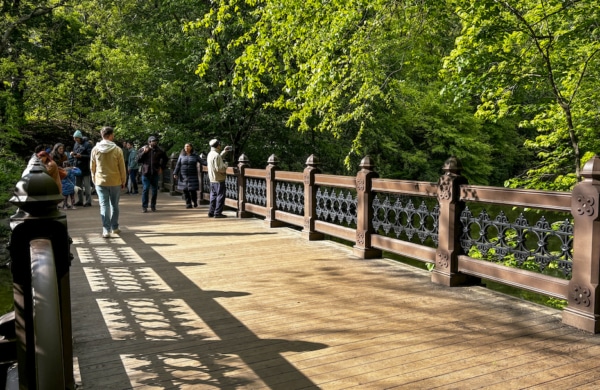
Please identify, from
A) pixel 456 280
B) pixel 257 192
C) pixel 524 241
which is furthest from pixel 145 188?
pixel 524 241

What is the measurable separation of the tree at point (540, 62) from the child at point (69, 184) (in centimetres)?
991

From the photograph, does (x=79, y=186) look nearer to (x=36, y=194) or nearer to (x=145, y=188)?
(x=145, y=188)

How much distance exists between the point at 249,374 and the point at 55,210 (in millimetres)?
2051

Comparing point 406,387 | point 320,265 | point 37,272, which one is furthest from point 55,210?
point 320,265

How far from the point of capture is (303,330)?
4848 millimetres

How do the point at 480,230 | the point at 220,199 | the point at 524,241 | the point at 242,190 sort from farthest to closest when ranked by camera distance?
1. the point at 242,190
2. the point at 220,199
3. the point at 480,230
4. the point at 524,241

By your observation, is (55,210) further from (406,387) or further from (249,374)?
(406,387)

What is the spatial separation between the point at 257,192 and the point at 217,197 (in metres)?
1.04

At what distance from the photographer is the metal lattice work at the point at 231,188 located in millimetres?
14148

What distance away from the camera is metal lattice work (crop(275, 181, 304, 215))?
34.6 feet

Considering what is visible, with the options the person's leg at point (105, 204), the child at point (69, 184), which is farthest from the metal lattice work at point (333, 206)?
the child at point (69, 184)

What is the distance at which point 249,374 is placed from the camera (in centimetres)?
390

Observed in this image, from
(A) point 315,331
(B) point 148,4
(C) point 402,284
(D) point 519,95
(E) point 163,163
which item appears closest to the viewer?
(A) point 315,331

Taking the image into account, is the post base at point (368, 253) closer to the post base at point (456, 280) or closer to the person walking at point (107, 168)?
the post base at point (456, 280)
